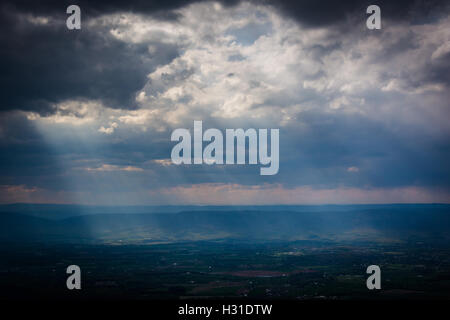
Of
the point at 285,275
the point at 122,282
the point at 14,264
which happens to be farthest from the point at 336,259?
the point at 14,264

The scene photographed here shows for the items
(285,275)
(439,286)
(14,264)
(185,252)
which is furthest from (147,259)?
(439,286)

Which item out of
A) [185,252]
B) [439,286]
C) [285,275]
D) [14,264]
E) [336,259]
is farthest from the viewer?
[185,252]
